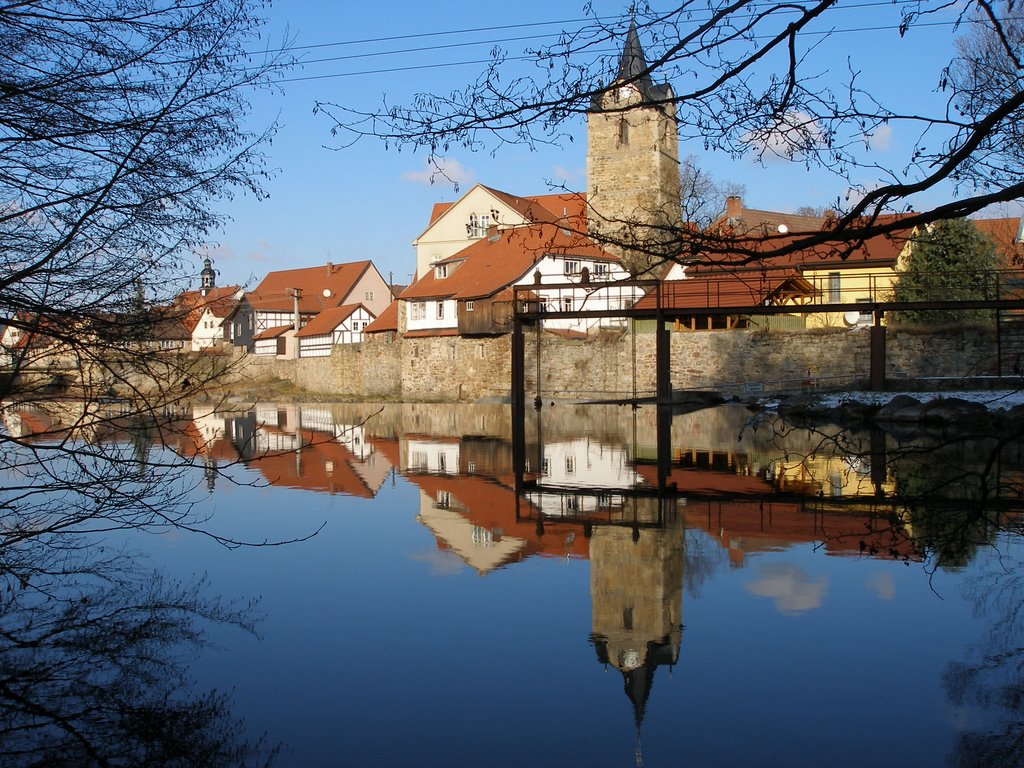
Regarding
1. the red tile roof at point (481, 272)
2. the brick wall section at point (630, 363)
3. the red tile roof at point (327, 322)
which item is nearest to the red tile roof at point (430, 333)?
the brick wall section at point (630, 363)

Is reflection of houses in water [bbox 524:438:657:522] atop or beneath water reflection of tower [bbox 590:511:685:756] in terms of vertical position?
atop

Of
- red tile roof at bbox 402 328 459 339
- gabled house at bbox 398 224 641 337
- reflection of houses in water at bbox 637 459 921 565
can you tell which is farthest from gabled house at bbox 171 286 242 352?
red tile roof at bbox 402 328 459 339

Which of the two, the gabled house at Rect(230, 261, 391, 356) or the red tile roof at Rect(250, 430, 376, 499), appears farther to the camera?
the gabled house at Rect(230, 261, 391, 356)

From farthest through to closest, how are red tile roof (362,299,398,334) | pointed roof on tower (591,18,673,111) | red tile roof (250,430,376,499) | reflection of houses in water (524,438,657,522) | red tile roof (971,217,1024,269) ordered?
red tile roof (362,299,398,334) < red tile roof (971,217,1024,269) < red tile roof (250,430,376,499) < reflection of houses in water (524,438,657,522) < pointed roof on tower (591,18,673,111)

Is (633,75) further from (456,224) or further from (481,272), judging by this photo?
(456,224)

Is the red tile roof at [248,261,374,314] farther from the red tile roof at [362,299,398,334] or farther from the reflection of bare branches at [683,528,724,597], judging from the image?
the reflection of bare branches at [683,528,724,597]

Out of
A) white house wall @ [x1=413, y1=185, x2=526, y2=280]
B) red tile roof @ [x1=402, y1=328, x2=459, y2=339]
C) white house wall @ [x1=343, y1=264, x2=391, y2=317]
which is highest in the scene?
white house wall @ [x1=413, y1=185, x2=526, y2=280]

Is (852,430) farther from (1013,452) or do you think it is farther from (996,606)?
(996,606)

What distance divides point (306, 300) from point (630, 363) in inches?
1409

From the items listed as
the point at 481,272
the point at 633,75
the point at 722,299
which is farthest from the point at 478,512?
the point at 481,272

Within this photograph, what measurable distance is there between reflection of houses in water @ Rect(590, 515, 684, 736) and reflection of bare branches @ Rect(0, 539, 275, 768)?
68.9 inches

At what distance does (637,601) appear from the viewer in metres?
5.63

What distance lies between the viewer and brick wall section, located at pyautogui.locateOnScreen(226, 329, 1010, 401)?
1134 inches

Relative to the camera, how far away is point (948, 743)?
11.6 ft
